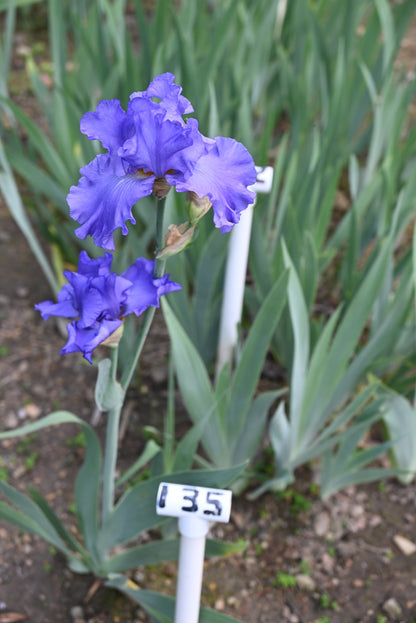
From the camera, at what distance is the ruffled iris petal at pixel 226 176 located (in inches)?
24.8

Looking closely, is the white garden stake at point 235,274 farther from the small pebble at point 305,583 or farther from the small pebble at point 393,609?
the small pebble at point 393,609

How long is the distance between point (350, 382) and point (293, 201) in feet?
1.41

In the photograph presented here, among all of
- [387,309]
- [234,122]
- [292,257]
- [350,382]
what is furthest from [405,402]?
[234,122]

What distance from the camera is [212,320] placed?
55.8 inches

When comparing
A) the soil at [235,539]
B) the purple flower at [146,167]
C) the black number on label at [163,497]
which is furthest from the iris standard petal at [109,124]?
the soil at [235,539]

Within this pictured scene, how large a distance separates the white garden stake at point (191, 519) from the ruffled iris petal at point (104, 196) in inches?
14.1

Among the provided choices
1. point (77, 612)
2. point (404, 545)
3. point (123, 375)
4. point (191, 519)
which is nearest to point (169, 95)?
point (123, 375)

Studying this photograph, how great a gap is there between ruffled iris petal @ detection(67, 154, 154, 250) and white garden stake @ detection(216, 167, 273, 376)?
0.47 m

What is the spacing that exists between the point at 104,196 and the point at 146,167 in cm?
5

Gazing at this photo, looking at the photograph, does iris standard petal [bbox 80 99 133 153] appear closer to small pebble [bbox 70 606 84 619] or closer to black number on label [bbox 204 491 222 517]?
black number on label [bbox 204 491 222 517]

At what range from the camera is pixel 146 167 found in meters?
0.64

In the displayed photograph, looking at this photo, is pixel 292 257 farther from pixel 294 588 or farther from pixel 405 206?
pixel 294 588

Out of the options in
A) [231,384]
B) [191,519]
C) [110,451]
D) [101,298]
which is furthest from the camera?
[231,384]

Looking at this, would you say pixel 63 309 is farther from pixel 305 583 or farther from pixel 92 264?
pixel 305 583
